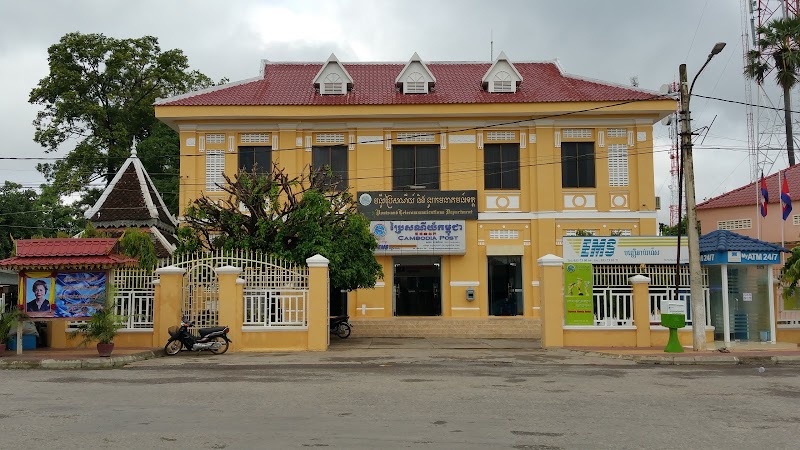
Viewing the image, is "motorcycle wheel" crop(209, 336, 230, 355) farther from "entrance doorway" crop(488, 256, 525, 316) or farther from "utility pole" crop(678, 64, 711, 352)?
"entrance doorway" crop(488, 256, 525, 316)

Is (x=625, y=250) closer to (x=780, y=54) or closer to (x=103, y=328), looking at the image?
(x=103, y=328)

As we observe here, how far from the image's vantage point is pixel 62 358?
17828 mm

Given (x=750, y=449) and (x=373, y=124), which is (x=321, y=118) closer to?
(x=373, y=124)

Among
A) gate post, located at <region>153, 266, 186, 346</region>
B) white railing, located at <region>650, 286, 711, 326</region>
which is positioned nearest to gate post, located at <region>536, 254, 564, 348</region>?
white railing, located at <region>650, 286, 711, 326</region>

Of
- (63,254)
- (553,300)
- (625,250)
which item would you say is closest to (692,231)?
(625,250)

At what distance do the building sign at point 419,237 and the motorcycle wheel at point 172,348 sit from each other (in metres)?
12.0

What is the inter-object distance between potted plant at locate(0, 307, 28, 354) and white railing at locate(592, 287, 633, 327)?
1487 centimetres

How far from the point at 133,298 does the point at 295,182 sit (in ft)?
20.1

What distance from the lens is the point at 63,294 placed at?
751 inches

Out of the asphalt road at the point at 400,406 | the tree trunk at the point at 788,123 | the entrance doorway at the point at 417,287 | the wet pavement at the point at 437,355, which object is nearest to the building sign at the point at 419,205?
the entrance doorway at the point at 417,287

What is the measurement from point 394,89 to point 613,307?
14908mm

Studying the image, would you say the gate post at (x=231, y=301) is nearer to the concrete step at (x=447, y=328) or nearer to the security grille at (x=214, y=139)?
the concrete step at (x=447, y=328)

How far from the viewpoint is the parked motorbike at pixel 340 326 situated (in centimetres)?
2566

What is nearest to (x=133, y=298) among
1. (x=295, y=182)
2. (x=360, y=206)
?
(x=295, y=182)
